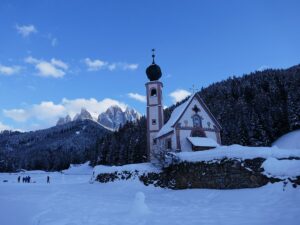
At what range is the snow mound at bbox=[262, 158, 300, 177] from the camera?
16.2 metres

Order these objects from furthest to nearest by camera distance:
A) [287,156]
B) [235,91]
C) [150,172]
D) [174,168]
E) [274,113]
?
[235,91]
[274,113]
[150,172]
[174,168]
[287,156]

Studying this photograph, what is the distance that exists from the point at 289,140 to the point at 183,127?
36.9 m

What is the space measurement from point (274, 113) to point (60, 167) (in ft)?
377

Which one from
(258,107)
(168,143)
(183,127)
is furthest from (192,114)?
(258,107)

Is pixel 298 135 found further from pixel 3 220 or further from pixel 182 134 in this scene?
pixel 3 220

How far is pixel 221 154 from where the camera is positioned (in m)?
22.3

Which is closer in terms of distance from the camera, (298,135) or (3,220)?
(3,220)

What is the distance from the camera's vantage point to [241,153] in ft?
68.4

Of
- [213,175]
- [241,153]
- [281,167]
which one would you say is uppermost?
[241,153]

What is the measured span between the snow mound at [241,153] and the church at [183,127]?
7585 millimetres

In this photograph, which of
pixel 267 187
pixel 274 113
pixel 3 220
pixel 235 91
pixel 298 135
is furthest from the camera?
pixel 235 91

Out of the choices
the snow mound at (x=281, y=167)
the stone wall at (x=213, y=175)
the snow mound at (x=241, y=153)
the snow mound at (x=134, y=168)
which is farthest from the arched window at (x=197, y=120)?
the snow mound at (x=281, y=167)

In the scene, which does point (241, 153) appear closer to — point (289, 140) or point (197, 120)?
point (197, 120)

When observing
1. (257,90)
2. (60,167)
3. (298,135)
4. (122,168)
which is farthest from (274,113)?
(60,167)
